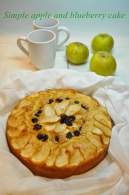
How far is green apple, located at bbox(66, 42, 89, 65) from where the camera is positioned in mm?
852

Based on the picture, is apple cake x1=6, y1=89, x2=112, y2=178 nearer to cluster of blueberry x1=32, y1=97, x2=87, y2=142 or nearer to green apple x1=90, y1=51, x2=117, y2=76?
cluster of blueberry x1=32, y1=97, x2=87, y2=142

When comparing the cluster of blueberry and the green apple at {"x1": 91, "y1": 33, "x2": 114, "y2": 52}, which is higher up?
the green apple at {"x1": 91, "y1": 33, "x2": 114, "y2": 52}

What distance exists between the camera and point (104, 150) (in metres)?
0.60

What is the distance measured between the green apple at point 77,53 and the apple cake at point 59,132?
0.16 metres

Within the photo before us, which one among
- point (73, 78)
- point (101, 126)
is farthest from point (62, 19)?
point (101, 126)

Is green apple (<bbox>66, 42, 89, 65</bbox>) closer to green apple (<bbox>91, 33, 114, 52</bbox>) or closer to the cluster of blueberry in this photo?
green apple (<bbox>91, 33, 114, 52</bbox>)

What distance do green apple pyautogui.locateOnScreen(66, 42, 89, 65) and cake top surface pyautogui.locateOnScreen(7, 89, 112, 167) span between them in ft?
0.52

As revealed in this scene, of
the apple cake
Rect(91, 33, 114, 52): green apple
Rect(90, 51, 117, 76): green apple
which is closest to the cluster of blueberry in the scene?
the apple cake

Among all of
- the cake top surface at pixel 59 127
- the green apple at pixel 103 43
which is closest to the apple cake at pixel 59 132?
the cake top surface at pixel 59 127

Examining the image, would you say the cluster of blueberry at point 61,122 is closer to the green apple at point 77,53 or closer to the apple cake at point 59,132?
the apple cake at point 59,132

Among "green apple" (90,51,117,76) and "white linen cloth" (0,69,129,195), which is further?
"green apple" (90,51,117,76)

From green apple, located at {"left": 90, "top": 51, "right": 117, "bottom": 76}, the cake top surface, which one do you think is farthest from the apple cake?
green apple, located at {"left": 90, "top": 51, "right": 117, "bottom": 76}

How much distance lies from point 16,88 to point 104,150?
250 millimetres

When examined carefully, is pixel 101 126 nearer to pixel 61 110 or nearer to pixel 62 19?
pixel 61 110
